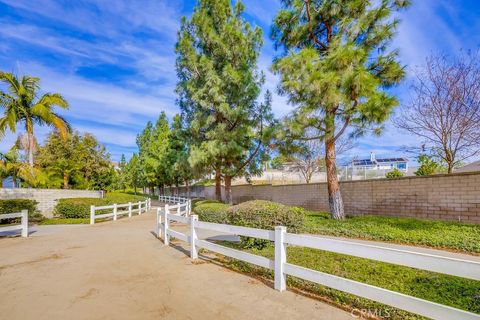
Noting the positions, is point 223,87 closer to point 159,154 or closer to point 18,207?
point 18,207

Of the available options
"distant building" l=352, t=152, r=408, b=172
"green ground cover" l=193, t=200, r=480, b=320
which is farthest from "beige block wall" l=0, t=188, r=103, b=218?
"distant building" l=352, t=152, r=408, b=172

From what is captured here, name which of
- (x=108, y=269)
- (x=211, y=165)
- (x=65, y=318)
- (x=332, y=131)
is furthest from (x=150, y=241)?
(x=211, y=165)

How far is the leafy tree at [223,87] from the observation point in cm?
1723

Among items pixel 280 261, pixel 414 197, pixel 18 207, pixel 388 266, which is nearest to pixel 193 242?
pixel 280 261

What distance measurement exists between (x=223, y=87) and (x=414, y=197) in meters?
11.5

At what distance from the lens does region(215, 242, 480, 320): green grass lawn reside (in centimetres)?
380

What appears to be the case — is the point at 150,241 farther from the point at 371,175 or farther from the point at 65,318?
the point at 371,175

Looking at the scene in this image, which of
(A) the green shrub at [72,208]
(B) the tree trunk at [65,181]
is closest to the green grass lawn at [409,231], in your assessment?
(A) the green shrub at [72,208]

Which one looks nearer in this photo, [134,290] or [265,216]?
[134,290]

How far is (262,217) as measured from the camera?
261 inches

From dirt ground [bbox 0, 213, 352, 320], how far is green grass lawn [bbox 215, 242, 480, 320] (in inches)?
13.9

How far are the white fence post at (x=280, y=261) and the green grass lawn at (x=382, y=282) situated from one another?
1.01 ft

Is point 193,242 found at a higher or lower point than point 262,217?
lower

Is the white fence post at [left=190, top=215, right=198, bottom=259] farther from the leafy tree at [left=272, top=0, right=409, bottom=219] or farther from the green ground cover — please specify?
the leafy tree at [left=272, top=0, right=409, bottom=219]
